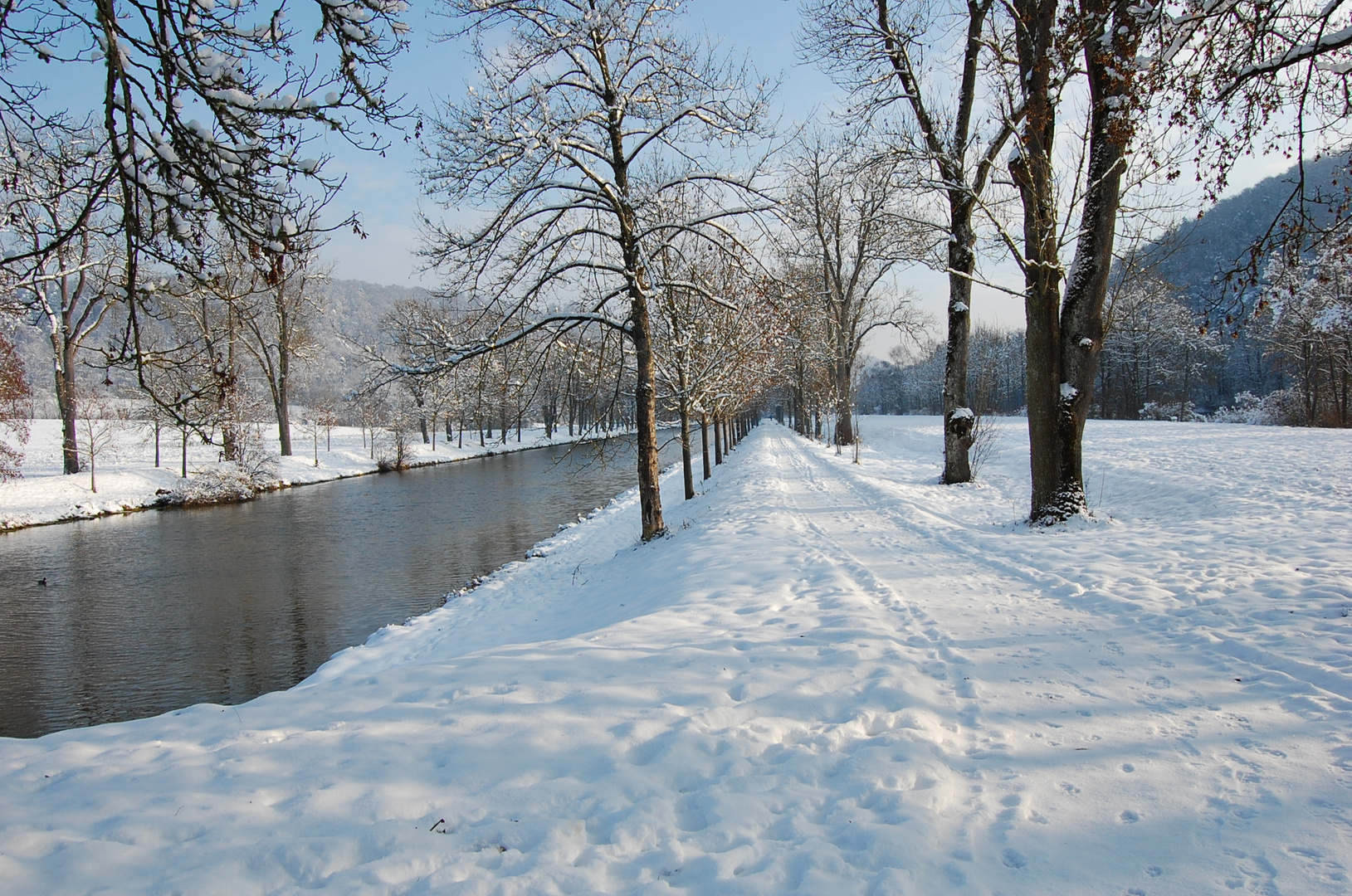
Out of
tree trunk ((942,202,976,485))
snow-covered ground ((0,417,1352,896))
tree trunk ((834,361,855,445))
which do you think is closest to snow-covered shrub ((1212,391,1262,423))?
tree trunk ((834,361,855,445))

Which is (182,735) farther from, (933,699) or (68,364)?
(68,364)

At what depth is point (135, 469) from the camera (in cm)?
2684

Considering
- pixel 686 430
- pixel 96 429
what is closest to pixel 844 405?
pixel 686 430

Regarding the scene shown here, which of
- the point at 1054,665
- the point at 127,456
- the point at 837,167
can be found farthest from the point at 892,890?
the point at 127,456

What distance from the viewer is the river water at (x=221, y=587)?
833 cm

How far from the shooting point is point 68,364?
2288 centimetres

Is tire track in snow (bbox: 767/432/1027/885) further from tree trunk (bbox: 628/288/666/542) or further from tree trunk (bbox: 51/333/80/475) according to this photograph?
tree trunk (bbox: 51/333/80/475)

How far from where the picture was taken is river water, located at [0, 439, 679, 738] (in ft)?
27.3

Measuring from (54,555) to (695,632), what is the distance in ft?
62.7

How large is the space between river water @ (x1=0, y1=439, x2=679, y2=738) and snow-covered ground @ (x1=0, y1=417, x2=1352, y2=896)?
5.47 metres

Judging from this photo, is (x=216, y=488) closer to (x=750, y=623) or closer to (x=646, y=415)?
(x=646, y=415)

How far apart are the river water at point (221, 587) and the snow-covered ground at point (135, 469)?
1.23 metres

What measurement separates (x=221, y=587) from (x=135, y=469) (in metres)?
19.9

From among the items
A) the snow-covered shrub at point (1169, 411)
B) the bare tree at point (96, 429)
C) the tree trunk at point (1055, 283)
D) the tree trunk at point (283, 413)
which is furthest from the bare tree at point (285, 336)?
the snow-covered shrub at point (1169, 411)
